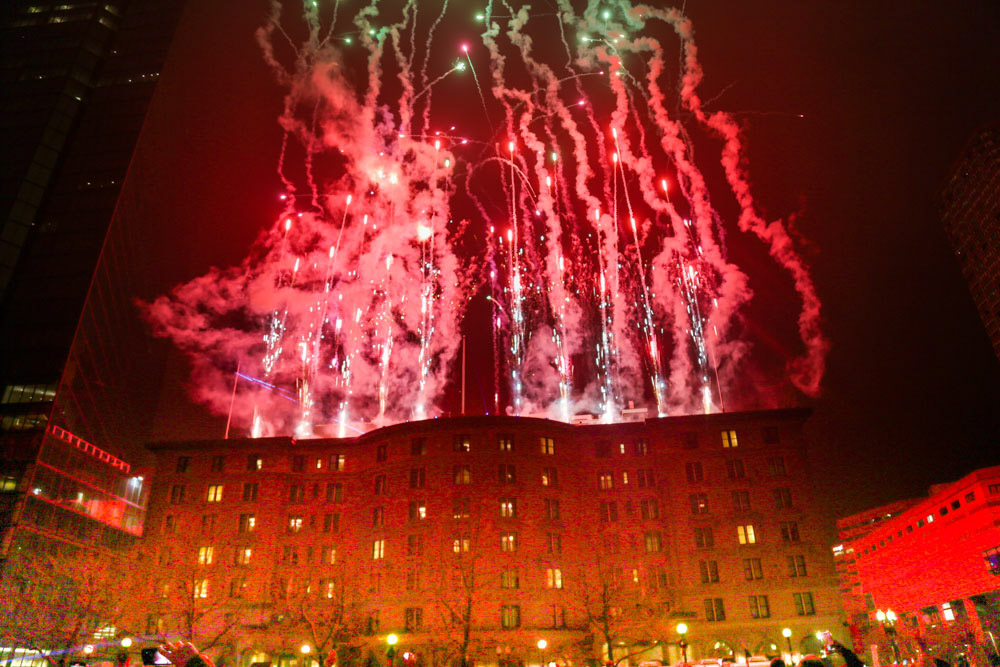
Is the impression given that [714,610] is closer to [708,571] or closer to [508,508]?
[708,571]

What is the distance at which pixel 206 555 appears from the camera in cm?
5456

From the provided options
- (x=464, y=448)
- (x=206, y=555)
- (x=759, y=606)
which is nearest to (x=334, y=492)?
(x=206, y=555)

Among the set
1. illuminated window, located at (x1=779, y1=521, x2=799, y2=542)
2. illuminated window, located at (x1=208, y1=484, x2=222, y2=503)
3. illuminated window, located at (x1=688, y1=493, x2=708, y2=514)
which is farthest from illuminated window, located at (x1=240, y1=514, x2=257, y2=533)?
illuminated window, located at (x1=779, y1=521, x2=799, y2=542)

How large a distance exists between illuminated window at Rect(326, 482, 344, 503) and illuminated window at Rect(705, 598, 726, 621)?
1189 inches

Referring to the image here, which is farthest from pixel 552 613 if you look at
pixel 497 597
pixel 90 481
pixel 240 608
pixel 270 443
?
pixel 90 481

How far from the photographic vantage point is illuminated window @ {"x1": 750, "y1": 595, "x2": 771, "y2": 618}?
49.8 m

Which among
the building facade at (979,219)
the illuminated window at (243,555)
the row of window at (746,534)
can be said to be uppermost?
the building facade at (979,219)

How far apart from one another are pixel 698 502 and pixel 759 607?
8.52 m

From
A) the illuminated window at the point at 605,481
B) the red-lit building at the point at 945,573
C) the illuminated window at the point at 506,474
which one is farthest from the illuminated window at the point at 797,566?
the illuminated window at the point at 506,474

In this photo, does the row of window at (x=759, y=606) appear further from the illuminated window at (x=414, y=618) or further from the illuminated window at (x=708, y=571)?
the illuminated window at (x=414, y=618)

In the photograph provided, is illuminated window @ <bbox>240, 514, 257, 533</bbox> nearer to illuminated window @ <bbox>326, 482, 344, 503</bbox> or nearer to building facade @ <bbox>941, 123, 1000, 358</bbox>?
illuminated window @ <bbox>326, 482, 344, 503</bbox>

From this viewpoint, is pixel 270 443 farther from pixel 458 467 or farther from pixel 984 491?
pixel 984 491

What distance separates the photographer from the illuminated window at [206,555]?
54156mm

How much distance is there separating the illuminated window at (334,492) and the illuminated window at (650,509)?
25036mm
